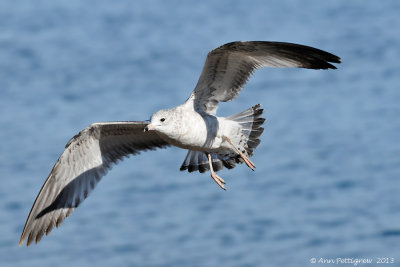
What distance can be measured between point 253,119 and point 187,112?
103 cm

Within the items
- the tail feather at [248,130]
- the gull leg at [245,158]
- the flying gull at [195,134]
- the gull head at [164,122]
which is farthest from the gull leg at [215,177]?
the gull head at [164,122]

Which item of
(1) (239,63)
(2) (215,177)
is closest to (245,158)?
(2) (215,177)

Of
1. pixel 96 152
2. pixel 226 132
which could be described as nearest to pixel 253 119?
pixel 226 132

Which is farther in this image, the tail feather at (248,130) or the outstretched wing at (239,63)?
the tail feather at (248,130)

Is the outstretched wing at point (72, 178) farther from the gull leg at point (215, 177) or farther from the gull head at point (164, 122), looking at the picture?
the gull head at point (164, 122)

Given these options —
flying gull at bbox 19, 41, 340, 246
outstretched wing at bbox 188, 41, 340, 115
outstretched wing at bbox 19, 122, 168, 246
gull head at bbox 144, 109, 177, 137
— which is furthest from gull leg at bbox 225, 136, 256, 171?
outstretched wing at bbox 19, 122, 168, 246

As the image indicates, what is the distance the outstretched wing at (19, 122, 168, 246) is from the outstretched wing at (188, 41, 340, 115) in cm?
92

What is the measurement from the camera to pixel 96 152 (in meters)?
8.64

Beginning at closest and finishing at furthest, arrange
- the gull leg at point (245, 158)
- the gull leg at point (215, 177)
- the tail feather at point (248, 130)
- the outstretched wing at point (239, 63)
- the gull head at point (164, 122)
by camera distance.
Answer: the gull head at point (164, 122)
the outstretched wing at point (239, 63)
the gull leg at point (245, 158)
the gull leg at point (215, 177)
the tail feather at point (248, 130)

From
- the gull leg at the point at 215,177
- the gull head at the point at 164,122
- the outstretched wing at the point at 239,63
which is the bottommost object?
the gull leg at the point at 215,177

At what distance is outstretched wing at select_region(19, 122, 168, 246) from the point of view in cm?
848

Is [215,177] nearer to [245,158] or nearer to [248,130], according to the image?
[245,158]

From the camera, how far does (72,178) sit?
28.3ft

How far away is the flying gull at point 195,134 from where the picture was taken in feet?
24.9
